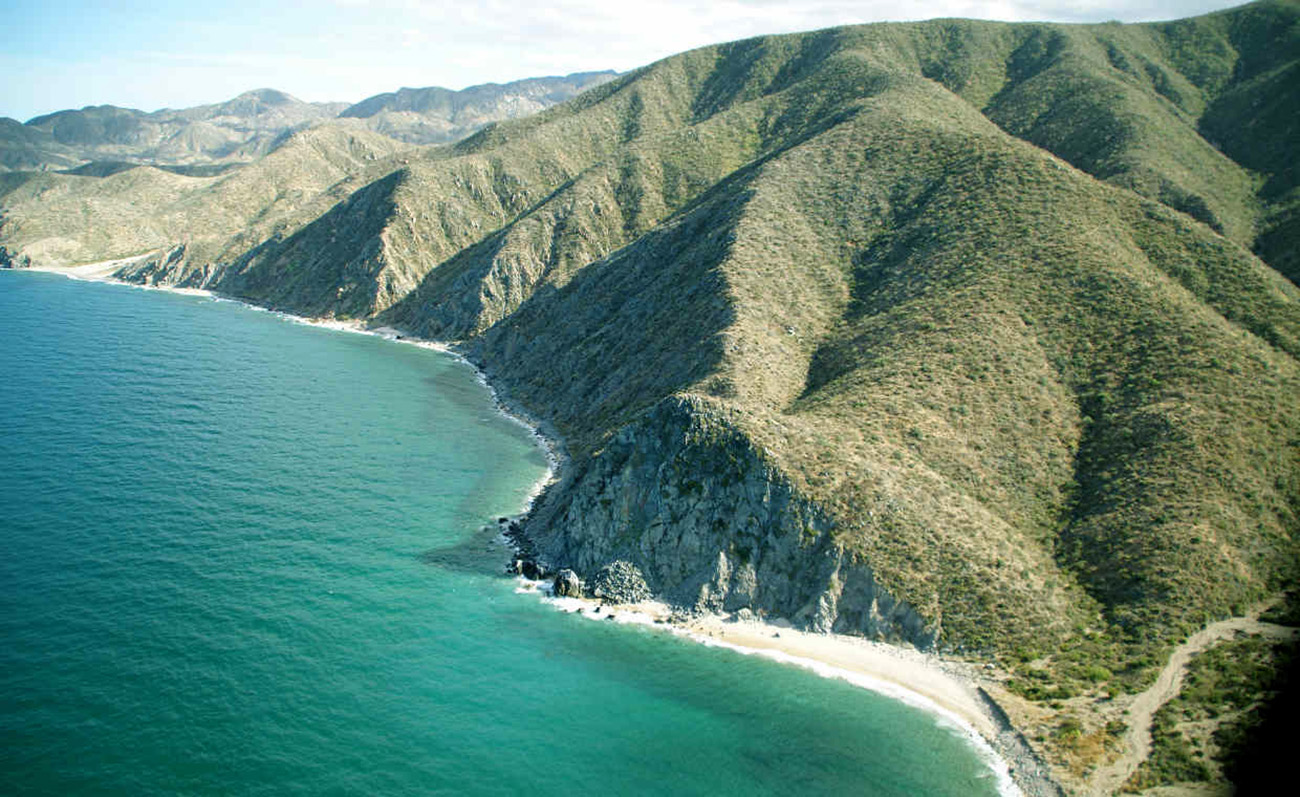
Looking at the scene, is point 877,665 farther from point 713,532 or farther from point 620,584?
point 620,584

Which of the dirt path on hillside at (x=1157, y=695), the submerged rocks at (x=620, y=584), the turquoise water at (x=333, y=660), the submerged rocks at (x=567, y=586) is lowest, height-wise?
the turquoise water at (x=333, y=660)

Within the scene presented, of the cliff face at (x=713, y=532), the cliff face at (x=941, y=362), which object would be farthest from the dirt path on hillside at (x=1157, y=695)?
the cliff face at (x=713, y=532)

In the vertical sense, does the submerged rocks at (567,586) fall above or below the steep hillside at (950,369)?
below

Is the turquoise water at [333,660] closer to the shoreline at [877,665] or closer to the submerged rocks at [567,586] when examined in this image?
the shoreline at [877,665]

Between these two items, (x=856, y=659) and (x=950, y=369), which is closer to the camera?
(x=856, y=659)

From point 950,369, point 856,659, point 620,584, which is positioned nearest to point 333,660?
point 620,584

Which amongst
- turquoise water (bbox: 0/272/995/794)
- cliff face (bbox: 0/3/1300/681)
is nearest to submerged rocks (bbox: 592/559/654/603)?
cliff face (bbox: 0/3/1300/681)

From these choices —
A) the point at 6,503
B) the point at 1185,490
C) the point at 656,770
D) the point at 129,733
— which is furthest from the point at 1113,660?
the point at 6,503
